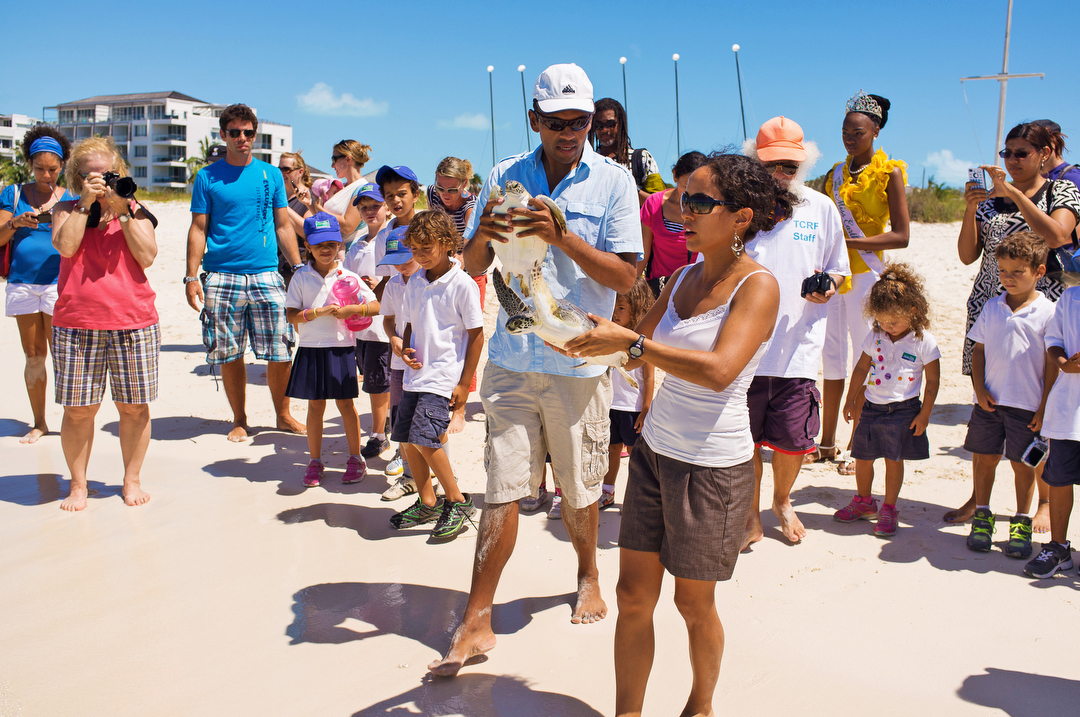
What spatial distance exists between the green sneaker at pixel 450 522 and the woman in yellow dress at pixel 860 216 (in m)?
2.66

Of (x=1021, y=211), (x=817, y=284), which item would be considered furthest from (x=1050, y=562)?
(x=1021, y=211)

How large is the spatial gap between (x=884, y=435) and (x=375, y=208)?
163 inches

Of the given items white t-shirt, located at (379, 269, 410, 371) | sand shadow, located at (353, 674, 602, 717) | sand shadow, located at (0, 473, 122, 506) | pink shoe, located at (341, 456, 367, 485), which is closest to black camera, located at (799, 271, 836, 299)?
sand shadow, located at (353, 674, 602, 717)

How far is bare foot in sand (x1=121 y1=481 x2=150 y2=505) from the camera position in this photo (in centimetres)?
439

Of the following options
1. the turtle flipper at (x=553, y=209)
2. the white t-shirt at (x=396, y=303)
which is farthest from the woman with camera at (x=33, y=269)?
the turtle flipper at (x=553, y=209)

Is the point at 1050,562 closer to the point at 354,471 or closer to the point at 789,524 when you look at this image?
the point at 789,524

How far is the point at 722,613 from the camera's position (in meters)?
3.08

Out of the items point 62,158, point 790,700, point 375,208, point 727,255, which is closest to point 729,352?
point 727,255

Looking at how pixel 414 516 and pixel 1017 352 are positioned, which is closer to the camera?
pixel 1017 352

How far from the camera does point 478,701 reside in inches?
98.2

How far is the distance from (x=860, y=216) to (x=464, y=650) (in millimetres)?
4016

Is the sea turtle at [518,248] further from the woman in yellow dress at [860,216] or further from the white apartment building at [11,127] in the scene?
the white apartment building at [11,127]

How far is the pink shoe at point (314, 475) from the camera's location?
4.75 meters

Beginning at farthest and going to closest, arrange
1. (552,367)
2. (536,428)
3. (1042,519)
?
(1042,519)
(536,428)
(552,367)
